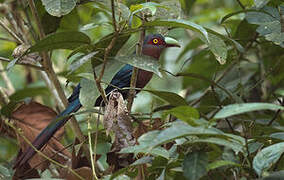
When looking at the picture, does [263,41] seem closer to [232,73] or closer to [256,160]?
[232,73]

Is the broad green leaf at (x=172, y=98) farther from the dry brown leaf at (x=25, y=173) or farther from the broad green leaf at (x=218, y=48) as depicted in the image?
the dry brown leaf at (x=25, y=173)

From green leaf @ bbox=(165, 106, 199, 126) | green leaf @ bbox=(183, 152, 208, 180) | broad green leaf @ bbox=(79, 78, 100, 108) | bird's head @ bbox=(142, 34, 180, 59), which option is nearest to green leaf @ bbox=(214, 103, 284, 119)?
green leaf @ bbox=(165, 106, 199, 126)

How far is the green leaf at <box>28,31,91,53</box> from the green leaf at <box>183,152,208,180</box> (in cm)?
73

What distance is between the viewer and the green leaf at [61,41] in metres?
1.94

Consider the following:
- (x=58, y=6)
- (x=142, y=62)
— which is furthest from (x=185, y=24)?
(x=58, y=6)

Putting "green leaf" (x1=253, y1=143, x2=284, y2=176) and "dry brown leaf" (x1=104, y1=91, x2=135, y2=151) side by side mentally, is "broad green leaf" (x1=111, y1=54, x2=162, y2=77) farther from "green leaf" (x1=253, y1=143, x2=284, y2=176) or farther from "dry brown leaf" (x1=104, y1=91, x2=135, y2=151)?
"green leaf" (x1=253, y1=143, x2=284, y2=176)

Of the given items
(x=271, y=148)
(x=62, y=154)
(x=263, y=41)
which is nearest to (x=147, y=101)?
(x=263, y=41)

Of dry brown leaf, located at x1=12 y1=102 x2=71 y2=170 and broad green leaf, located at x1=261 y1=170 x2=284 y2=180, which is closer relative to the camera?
broad green leaf, located at x1=261 y1=170 x2=284 y2=180

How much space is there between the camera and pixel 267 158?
1.69m

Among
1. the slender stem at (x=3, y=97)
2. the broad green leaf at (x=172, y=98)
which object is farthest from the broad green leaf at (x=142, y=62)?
the slender stem at (x=3, y=97)

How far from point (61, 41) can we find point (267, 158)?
3.20 feet

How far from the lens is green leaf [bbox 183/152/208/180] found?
5.05ft

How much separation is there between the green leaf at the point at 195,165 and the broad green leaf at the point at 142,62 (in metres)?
0.45

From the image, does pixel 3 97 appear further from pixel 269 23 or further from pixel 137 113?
pixel 269 23
